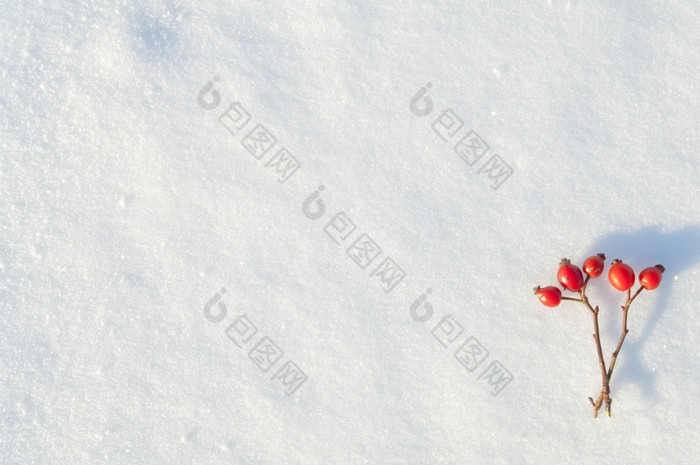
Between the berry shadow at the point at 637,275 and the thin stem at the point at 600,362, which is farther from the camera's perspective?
the berry shadow at the point at 637,275

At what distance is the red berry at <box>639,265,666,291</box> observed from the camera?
7.17 ft

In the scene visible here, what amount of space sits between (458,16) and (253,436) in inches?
75.6

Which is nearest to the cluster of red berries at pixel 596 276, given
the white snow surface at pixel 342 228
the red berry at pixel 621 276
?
the red berry at pixel 621 276

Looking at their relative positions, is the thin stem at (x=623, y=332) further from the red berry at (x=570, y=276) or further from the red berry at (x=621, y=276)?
the red berry at (x=570, y=276)

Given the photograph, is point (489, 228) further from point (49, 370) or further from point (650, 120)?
point (49, 370)

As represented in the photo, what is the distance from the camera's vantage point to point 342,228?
2.37 metres

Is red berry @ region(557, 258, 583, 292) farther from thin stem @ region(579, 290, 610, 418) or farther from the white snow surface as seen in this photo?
the white snow surface

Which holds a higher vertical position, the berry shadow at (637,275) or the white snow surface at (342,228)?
the white snow surface at (342,228)

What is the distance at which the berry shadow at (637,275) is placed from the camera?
2322 millimetres

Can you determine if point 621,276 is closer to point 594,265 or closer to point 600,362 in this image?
point 594,265

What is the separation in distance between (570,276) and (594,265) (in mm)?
103

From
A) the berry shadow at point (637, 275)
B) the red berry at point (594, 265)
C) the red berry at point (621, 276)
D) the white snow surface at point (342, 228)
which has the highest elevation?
the white snow surface at point (342, 228)

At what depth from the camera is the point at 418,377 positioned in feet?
7.69

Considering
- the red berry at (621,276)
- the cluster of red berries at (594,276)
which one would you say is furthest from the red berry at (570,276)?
the red berry at (621,276)
